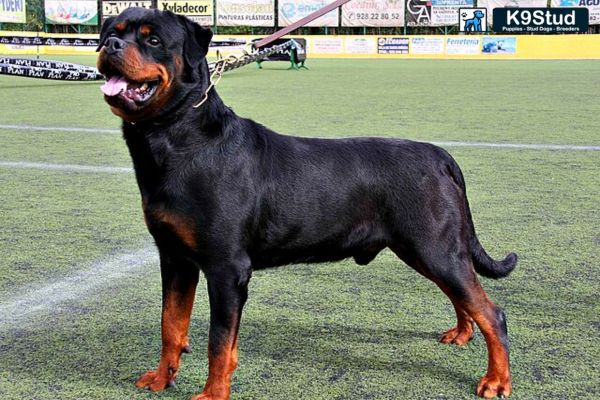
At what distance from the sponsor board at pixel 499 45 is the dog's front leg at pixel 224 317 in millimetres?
37378

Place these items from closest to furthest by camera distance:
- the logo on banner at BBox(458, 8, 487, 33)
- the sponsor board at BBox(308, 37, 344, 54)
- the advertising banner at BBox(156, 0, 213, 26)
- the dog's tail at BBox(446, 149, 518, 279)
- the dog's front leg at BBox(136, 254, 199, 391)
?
1. the dog's front leg at BBox(136, 254, 199, 391)
2. the dog's tail at BBox(446, 149, 518, 279)
3. the logo on banner at BBox(458, 8, 487, 33)
4. the sponsor board at BBox(308, 37, 344, 54)
5. the advertising banner at BBox(156, 0, 213, 26)

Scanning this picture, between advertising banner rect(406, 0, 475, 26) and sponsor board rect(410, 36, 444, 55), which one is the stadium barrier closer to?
A: sponsor board rect(410, 36, 444, 55)

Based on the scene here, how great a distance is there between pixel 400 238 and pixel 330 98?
12.4 m

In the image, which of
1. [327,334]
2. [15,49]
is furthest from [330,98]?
[15,49]

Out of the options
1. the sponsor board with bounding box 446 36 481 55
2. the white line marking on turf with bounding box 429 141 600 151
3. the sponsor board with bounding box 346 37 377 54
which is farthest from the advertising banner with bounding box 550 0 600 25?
the white line marking on turf with bounding box 429 141 600 151

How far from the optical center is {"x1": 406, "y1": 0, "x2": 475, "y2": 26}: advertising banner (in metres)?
42.4

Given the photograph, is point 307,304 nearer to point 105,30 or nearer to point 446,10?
point 105,30

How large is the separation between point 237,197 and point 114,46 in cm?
66

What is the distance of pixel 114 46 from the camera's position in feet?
9.00

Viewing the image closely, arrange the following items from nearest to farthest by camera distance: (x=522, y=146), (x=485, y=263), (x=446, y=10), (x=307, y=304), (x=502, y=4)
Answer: (x=485, y=263), (x=307, y=304), (x=522, y=146), (x=502, y=4), (x=446, y=10)

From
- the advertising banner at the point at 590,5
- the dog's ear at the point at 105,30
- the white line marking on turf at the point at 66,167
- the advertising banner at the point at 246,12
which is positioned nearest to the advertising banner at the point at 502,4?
the advertising banner at the point at 590,5

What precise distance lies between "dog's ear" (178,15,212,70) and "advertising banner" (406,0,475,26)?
41000mm

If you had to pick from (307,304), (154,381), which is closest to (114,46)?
(154,381)

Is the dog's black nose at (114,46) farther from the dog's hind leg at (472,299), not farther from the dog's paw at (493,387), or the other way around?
the dog's paw at (493,387)
